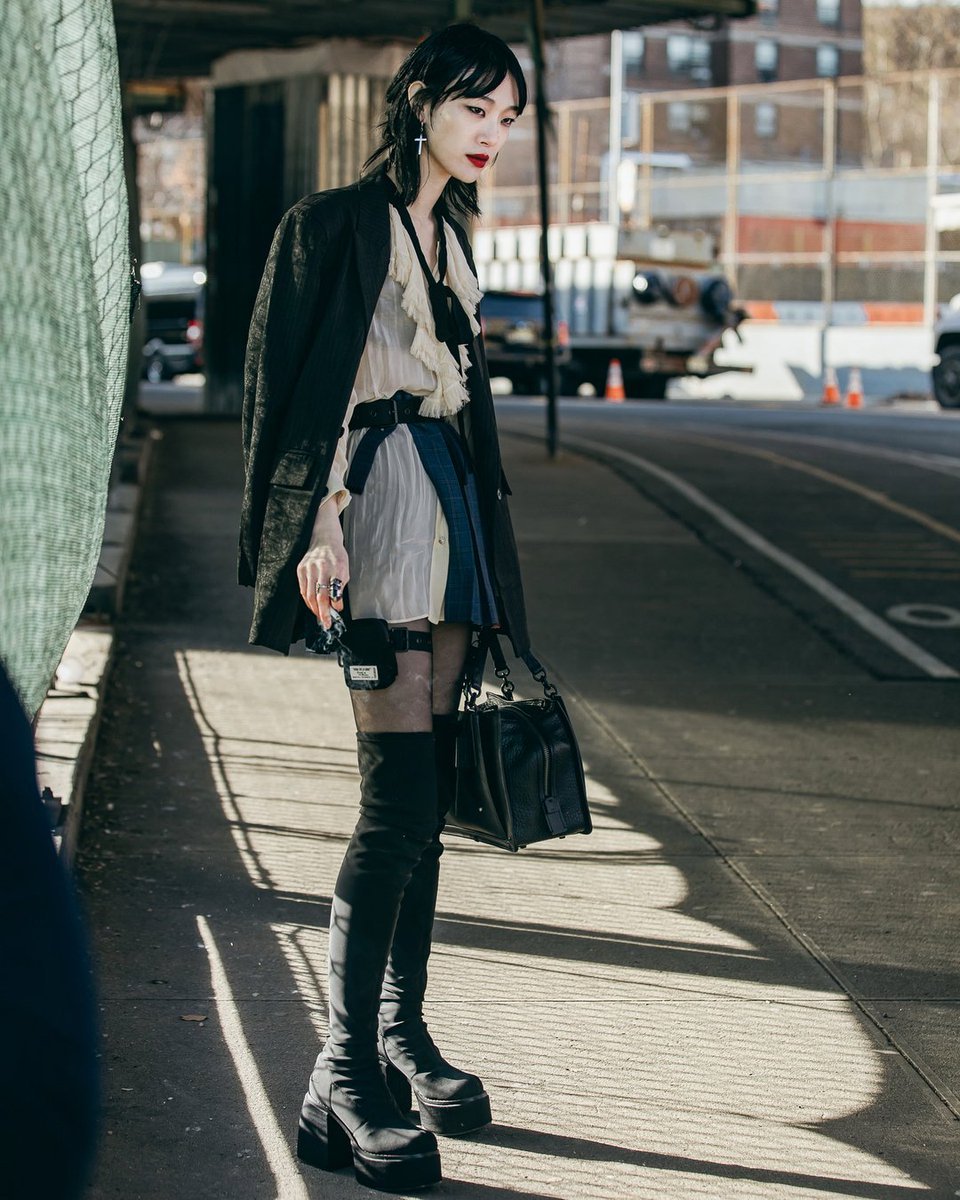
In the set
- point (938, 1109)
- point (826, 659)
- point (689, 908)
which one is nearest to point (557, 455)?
point (826, 659)

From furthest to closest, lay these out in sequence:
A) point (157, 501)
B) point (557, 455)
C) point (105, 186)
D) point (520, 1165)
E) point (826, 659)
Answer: point (557, 455) < point (157, 501) < point (826, 659) < point (520, 1165) < point (105, 186)

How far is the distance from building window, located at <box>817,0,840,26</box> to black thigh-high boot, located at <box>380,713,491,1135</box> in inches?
2943

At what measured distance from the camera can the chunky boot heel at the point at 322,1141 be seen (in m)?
3.43

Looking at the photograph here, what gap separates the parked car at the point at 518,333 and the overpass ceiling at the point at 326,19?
11962mm

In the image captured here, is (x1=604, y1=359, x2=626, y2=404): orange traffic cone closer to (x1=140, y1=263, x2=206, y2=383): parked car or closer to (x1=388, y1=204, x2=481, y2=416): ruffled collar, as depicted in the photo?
(x1=140, y1=263, x2=206, y2=383): parked car

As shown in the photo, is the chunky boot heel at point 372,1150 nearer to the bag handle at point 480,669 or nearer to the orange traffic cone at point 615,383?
the bag handle at point 480,669

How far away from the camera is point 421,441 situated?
3500 millimetres

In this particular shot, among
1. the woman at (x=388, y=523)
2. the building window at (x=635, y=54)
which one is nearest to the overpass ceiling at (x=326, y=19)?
the woman at (x=388, y=523)

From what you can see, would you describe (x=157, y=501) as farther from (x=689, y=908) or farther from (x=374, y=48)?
(x=689, y=908)

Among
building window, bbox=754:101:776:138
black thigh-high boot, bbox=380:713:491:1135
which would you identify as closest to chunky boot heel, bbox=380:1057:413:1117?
black thigh-high boot, bbox=380:713:491:1135

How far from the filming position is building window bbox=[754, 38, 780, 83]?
240ft

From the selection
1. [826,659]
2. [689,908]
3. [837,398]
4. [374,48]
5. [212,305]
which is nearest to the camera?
[689,908]

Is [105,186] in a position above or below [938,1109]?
above

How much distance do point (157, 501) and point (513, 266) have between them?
68.7 feet
